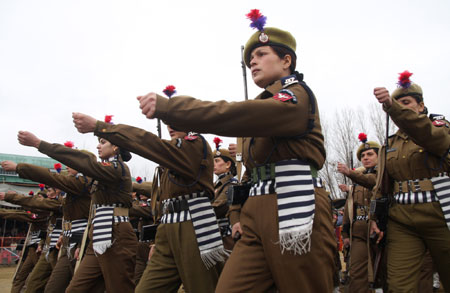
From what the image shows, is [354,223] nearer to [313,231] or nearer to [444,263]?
[444,263]

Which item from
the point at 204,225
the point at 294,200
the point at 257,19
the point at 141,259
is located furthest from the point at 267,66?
the point at 141,259

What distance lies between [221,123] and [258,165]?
0.56m

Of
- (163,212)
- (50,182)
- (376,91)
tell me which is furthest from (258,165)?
(50,182)

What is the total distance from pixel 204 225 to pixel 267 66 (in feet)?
6.01

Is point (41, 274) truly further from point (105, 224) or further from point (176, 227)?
point (176, 227)

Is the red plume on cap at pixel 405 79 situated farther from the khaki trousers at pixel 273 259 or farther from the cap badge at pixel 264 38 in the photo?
the khaki trousers at pixel 273 259

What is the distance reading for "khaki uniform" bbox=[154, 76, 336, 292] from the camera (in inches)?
88.9

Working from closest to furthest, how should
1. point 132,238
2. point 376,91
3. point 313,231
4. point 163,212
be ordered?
point 313,231 → point 376,91 → point 163,212 → point 132,238

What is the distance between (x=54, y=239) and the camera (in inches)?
320

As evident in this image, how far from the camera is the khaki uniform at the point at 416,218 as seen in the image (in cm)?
381

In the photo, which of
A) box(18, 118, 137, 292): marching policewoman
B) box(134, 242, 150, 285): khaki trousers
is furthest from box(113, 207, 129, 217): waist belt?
box(134, 242, 150, 285): khaki trousers

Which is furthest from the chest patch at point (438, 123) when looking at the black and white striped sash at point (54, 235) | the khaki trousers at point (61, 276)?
the black and white striped sash at point (54, 235)

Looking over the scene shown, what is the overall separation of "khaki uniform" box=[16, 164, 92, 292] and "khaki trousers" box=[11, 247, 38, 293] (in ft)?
10.0

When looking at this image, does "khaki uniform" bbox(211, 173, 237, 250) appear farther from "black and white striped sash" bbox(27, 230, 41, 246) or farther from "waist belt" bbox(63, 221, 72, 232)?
"black and white striped sash" bbox(27, 230, 41, 246)
